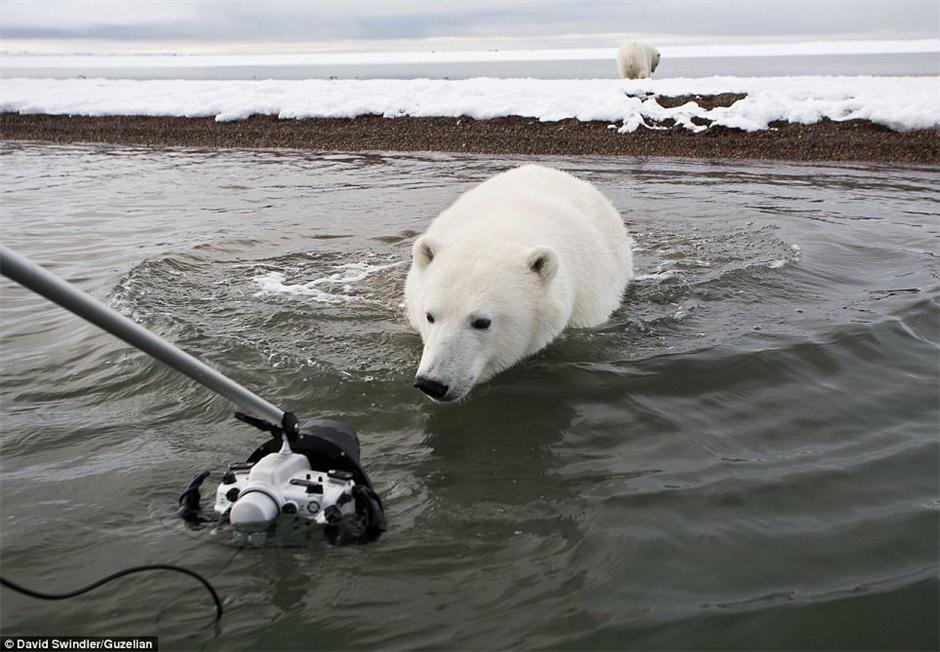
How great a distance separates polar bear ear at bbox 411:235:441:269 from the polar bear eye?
693 mm

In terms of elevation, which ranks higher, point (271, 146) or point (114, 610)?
point (271, 146)

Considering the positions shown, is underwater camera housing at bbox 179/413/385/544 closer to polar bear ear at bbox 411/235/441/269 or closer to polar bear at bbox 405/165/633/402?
polar bear at bbox 405/165/633/402

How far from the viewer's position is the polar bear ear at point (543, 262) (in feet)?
14.0

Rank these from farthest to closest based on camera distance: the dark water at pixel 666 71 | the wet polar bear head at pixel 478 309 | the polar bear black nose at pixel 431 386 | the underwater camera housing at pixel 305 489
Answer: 1. the dark water at pixel 666 71
2. the wet polar bear head at pixel 478 309
3. the polar bear black nose at pixel 431 386
4. the underwater camera housing at pixel 305 489

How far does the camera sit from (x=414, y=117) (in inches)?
617

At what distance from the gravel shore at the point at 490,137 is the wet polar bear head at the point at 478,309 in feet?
30.5

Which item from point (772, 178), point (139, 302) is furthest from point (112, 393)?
point (772, 178)

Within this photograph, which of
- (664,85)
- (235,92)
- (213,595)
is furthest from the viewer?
(235,92)

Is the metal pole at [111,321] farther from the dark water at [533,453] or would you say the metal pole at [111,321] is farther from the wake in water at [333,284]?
the wake in water at [333,284]

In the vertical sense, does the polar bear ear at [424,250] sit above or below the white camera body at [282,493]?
above

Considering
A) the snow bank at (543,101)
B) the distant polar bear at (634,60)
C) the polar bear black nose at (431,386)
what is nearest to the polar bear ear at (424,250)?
the polar bear black nose at (431,386)

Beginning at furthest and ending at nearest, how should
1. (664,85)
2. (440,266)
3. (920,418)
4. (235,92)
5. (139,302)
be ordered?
(235,92) → (664,85) → (139,302) → (440,266) → (920,418)

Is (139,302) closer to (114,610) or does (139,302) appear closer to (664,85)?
(114,610)

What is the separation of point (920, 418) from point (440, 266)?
266 cm
